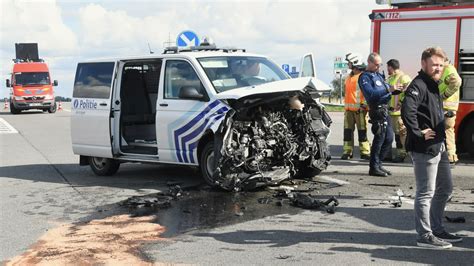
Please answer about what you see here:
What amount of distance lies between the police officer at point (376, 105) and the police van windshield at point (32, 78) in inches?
1015

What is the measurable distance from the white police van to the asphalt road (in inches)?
16.9

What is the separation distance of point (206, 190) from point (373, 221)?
274 centimetres

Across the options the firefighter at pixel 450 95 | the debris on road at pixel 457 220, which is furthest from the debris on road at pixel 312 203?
the firefighter at pixel 450 95

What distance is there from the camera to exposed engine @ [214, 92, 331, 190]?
25.5ft

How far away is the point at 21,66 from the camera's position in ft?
104

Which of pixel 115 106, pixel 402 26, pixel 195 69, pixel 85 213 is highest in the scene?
pixel 402 26

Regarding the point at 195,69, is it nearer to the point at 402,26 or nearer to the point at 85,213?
the point at 85,213

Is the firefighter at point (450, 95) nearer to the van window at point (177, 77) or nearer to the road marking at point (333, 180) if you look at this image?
the road marking at point (333, 180)

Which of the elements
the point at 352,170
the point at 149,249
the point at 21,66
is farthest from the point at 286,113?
the point at 21,66

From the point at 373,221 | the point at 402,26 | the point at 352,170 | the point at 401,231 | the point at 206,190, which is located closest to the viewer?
the point at 401,231

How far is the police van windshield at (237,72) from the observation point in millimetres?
8430

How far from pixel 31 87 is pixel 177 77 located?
24.8 meters

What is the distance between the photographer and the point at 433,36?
1109cm

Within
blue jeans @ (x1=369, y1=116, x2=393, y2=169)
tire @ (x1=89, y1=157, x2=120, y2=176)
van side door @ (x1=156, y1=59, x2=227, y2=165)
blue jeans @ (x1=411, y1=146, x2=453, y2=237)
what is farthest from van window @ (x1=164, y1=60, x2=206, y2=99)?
blue jeans @ (x1=411, y1=146, x2=453, y2=237)
